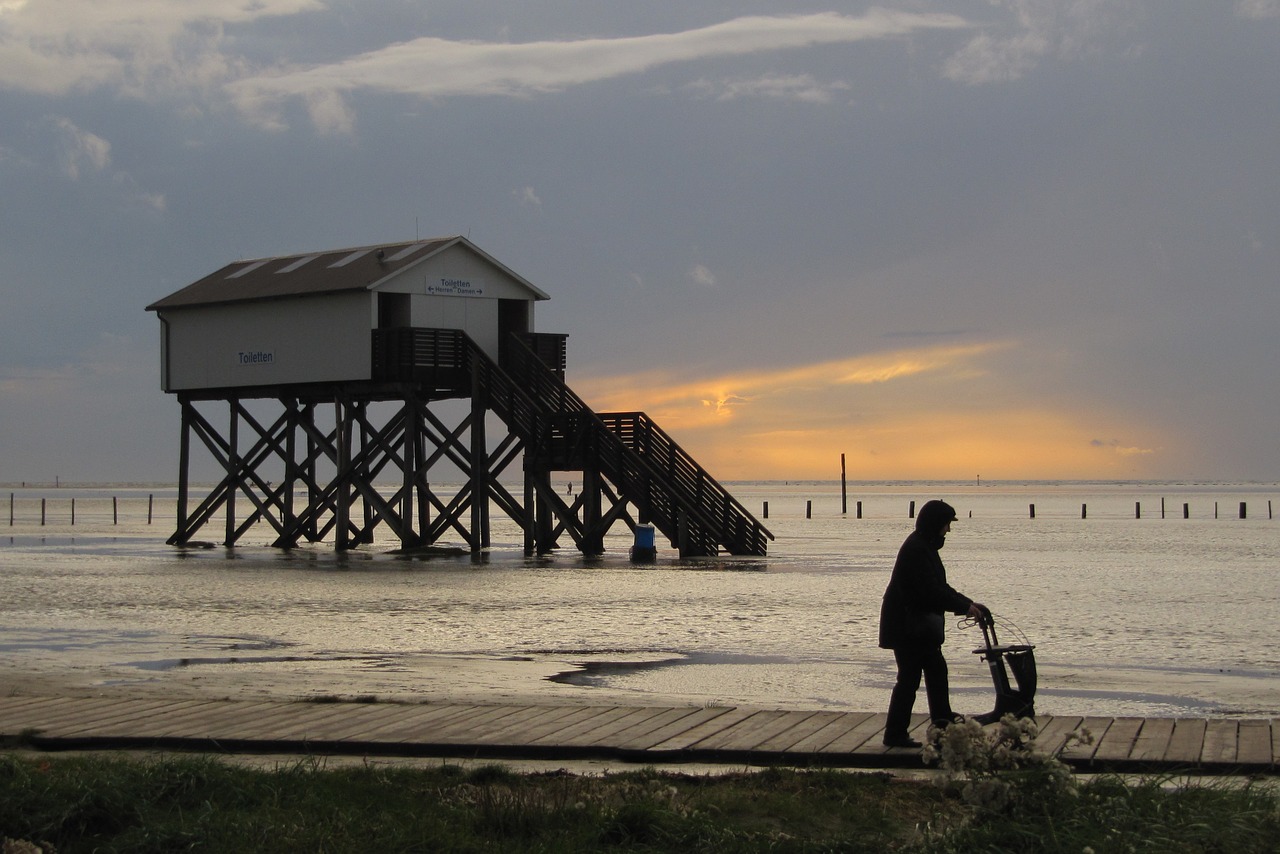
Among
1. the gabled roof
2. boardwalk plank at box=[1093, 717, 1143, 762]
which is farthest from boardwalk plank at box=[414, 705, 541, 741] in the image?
the gabled roof

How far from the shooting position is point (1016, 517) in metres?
87.8

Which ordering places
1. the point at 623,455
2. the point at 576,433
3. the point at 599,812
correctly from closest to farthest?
the point at 599,812 → the point at 623,455 → the point at 576,433

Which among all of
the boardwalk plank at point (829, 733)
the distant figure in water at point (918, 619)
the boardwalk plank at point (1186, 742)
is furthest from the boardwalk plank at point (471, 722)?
the boardwalk plank at point (1186, 742)

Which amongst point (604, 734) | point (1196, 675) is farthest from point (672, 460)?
point (604, 734)

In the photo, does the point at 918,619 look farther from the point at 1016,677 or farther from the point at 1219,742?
the point at 1219,742

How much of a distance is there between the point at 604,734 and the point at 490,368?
103 ft

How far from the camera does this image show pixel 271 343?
1722 inches

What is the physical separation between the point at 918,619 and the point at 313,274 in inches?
1403

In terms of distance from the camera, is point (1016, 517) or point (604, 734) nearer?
point (604, 734)

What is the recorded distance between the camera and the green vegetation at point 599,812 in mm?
7734

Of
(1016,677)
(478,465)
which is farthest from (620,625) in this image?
(478,465)

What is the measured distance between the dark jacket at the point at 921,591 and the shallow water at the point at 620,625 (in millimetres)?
3492

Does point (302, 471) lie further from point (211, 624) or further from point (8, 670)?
point (8, 670)

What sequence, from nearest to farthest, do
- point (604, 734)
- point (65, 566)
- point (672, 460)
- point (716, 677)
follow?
1. point (604, 734)
2. point (716, 677)
3. point (65, 566)
4. point (672, 460)
